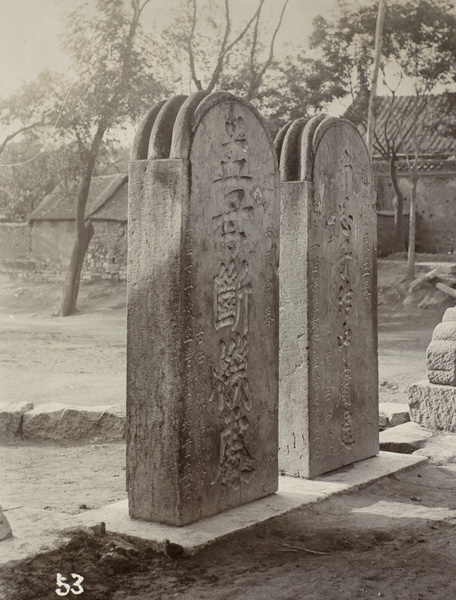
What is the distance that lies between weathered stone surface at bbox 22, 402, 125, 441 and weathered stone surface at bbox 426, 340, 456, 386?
8.79 feet

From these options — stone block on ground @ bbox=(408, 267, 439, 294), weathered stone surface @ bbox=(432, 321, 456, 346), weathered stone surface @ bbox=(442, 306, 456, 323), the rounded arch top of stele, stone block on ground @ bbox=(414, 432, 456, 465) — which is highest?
the rounded arch top of stele

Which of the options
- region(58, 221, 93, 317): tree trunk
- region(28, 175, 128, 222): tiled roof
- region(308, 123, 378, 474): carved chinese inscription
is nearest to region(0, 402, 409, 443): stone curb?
region(308, 123, 378, 474): carved chinese inscription

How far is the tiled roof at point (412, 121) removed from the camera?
941 inches

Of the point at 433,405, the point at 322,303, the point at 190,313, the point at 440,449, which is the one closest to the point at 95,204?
the point at 433,405

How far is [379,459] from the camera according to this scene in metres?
6.04

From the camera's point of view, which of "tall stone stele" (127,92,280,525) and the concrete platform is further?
"tall stone stele" (127,92,280,525)

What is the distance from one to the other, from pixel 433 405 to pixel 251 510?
3.13m

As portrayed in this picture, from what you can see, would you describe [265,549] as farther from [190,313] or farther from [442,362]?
[442,362]

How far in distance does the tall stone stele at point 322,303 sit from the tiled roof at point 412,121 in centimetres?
1827

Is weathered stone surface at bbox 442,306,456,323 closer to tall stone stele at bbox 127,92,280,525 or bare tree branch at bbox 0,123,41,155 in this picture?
tall stone stele at bbox 127,92,280,525

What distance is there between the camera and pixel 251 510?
464cm

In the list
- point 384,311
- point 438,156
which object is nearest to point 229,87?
point 384,311

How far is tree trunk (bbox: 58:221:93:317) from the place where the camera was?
20.8 meters

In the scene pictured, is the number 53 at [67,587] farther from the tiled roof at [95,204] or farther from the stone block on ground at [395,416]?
the tiled roof at [95,204]
